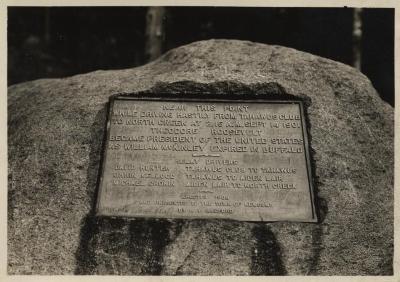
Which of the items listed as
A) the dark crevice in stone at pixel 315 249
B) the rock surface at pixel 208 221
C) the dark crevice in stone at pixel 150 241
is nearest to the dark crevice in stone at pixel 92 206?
the rock surface at pixel 208 221

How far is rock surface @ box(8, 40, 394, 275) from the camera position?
3477mm

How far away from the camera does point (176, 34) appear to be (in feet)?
31.2

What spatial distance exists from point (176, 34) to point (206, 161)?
19.9ft

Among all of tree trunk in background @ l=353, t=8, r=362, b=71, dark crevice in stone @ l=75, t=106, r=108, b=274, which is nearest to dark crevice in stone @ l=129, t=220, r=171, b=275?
dark crevice in stone @ l=75, t=106, r=108, b=274

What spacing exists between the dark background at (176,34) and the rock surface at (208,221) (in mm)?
4184

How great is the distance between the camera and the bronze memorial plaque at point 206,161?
3.65m

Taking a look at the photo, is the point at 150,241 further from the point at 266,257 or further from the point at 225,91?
the point at 225,91

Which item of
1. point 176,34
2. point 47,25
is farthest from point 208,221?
point 47,25

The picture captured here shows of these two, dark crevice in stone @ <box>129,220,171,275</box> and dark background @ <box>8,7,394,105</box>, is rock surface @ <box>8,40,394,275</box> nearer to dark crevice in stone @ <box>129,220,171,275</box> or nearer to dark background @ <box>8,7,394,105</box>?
dark crevice in stone @ <box>129,220,171,275</box>

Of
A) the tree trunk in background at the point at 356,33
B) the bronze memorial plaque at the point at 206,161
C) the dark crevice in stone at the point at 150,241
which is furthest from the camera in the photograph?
the tree trunk in background at the point at 356,33

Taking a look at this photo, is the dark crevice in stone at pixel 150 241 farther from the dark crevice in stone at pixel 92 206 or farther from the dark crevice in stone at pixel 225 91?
the dark crevice in stone at pixel 225 91

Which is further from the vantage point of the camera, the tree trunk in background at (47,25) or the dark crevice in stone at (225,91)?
the tree trunk in background at (47,25)

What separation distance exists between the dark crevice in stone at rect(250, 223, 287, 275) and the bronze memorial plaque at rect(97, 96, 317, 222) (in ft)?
0.55

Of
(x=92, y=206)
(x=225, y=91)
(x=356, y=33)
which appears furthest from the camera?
(x=356, y=33)
